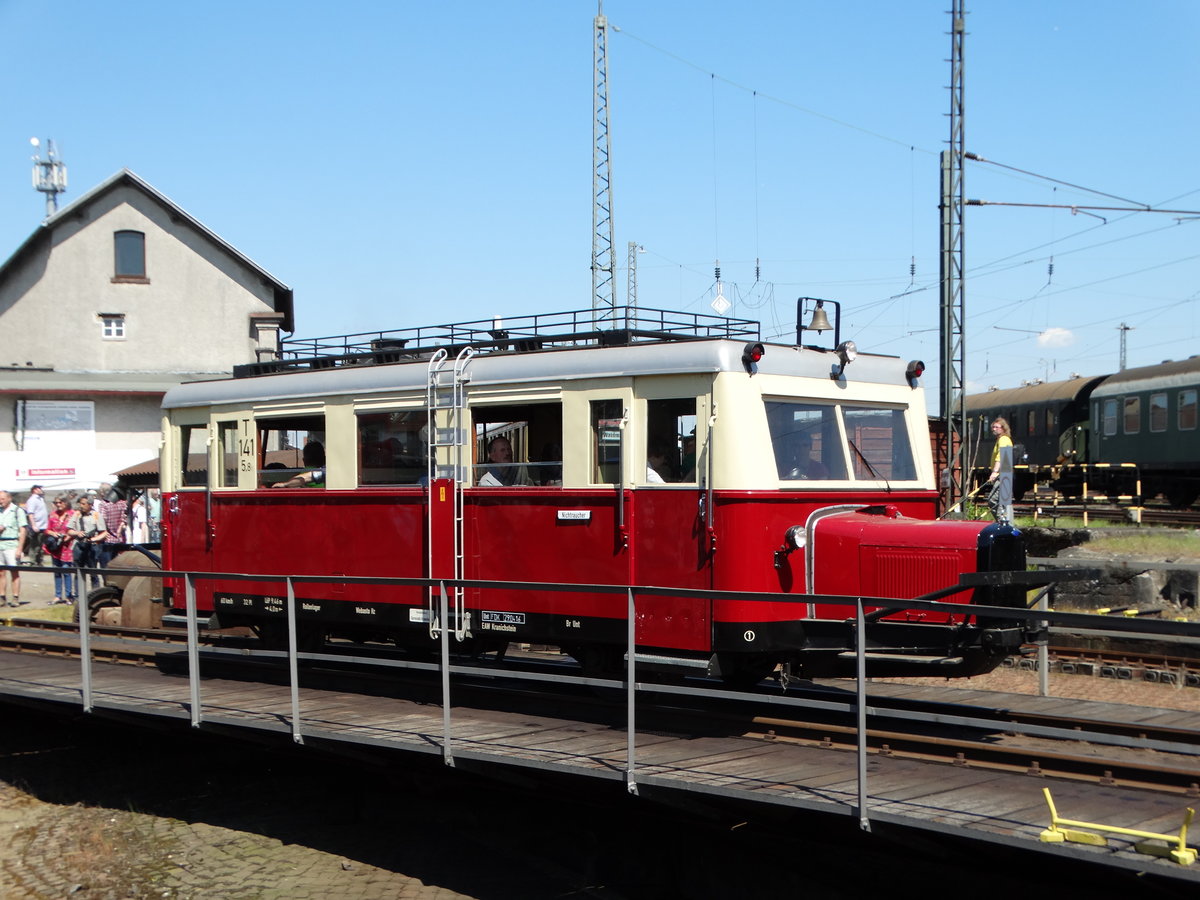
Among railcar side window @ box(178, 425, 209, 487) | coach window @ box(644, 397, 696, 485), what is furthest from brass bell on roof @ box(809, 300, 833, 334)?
railcar side window @ box(178, 425, 209, 487)

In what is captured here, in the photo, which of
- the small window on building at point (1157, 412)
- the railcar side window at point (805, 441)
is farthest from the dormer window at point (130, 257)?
the railcar side window at point (805, 441)

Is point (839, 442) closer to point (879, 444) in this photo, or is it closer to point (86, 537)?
point (879, 444)

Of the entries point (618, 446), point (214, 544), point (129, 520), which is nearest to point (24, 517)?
point (129, 520)

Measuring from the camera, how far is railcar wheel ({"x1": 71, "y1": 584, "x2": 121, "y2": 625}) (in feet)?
57.0

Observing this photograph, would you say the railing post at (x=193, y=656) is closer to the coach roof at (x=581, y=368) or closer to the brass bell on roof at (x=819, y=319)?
the coach roof at (x=581, y=368)

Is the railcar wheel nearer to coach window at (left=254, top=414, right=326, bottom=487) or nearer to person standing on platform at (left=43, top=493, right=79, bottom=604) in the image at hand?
person standing on platform at (left=43, top=493, right=79, bottom=604)

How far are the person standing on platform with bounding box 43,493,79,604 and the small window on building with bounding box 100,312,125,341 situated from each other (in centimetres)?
1524

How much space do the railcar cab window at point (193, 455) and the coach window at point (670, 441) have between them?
5696mm

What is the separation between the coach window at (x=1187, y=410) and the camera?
96.0 ft

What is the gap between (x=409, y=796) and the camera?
10.4m

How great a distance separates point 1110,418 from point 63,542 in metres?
26.6

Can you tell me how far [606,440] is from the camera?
9625 millimetres

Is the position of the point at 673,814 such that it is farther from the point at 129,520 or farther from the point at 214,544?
the point at 129,520

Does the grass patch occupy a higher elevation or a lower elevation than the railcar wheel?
higher
